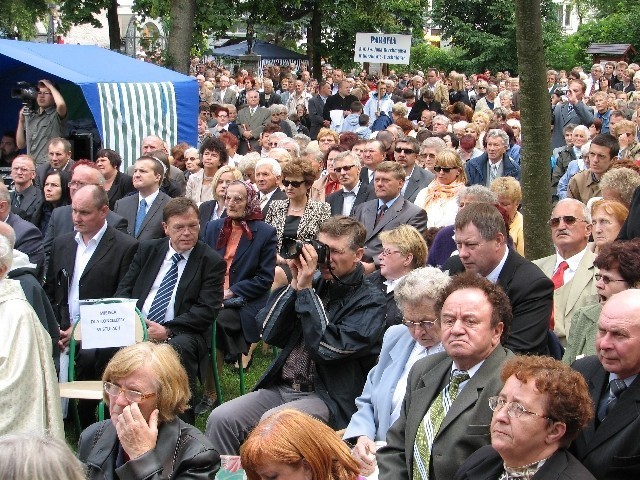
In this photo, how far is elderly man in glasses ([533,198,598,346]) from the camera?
629cm

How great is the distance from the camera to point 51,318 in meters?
Result: 6.19

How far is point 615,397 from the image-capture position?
162 inches

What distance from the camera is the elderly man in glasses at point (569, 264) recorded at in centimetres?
629

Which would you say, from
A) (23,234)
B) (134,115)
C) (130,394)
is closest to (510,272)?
(130,394)

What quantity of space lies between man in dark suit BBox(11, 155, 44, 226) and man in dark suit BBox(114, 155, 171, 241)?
797mm

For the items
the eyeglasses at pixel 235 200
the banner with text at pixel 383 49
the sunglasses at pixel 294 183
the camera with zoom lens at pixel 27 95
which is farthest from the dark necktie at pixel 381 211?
the banner with text at pixel 383 49

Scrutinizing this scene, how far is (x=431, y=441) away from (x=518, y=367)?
2.64 feet

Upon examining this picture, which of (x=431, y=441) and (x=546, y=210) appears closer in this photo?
(x=431, y=441)

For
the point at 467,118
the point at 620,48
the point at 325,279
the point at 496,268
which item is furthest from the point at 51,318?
the point at 620,48

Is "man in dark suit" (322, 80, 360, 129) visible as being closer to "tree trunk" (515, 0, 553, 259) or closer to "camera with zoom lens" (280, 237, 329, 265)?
"tree trunk" (515, 0, 553, 259)

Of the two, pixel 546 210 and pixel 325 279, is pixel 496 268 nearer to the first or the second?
pixel 325 279

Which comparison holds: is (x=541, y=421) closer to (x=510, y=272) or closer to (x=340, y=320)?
(x=510, y=272)

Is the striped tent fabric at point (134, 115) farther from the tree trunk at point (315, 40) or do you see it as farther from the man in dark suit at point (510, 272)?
the tree trunk at point (315, 40)

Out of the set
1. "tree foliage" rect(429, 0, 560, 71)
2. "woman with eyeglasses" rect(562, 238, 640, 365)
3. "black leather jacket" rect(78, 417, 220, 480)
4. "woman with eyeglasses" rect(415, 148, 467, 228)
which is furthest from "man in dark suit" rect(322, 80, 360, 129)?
"tree foliage" rect(429, 0, 560, 71)
